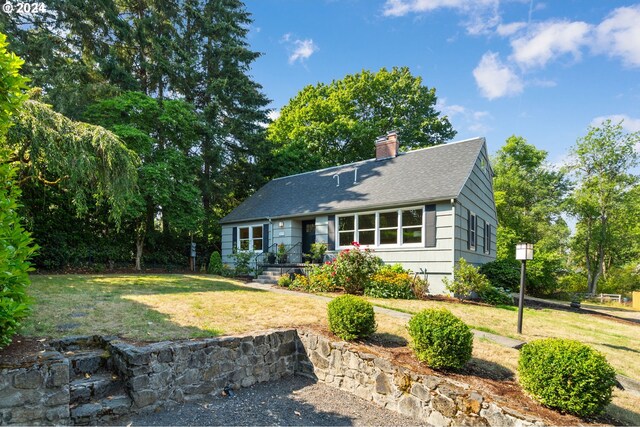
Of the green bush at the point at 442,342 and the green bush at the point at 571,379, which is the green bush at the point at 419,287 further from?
the green bush at the point at 571,379

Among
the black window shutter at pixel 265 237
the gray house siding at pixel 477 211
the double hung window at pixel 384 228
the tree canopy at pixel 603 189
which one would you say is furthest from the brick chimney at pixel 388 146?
the tree canopy at pixel 603 189

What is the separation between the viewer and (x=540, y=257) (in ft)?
56.1

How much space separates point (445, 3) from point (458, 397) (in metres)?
10.4

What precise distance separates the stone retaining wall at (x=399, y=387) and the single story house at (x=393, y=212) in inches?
255

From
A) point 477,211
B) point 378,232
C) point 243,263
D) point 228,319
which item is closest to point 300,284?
point 378,232

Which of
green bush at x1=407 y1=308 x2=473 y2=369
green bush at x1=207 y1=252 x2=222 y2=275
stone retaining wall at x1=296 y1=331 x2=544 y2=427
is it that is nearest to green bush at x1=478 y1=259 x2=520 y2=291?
green bush at x1=407 y1=308 x2=473 y2=369

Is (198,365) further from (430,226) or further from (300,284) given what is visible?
(430,226)

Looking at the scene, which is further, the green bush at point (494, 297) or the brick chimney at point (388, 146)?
the brick chimney at point (388, 146)

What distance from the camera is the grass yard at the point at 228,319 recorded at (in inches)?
201

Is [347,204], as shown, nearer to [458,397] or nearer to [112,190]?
[112,190]

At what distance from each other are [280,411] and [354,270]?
19.0ft

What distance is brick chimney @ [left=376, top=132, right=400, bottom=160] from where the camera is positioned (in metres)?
15.5

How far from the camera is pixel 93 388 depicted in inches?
157

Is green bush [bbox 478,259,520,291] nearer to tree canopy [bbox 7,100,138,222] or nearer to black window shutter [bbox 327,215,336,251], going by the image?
black window shutter [bbox 327,215,336,251]
